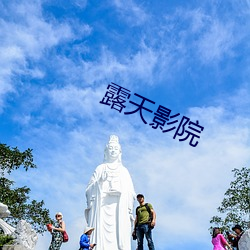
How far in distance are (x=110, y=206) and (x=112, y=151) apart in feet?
5.78

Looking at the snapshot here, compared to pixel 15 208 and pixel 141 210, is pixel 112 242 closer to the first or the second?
pixel 141 210

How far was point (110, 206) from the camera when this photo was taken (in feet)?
45.2

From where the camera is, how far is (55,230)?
32.2 ft

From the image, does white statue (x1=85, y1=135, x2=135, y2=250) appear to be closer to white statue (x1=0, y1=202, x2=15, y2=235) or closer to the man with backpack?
white statue (x1=0, y1=202, x2=15, y2=235)

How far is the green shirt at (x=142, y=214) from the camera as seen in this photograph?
33.8 ft

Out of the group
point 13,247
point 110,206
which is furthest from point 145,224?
point 110,206

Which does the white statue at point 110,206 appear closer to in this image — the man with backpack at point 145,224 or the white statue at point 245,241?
the man with backpack at point 145,224

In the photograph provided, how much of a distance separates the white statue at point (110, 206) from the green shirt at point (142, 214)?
3.14 metres

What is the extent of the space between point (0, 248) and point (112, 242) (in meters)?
3.68

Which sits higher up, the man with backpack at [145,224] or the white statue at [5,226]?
the man with backpack at [145,224]

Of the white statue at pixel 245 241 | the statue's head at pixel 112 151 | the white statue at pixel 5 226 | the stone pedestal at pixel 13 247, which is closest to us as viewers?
the white statue at pixel 245 241

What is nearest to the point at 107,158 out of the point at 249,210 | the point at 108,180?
the point at 108,180

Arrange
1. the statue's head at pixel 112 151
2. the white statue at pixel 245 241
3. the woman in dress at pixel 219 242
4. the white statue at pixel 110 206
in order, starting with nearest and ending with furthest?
1. the white statue at pixel 245 241
2. the woman in dress at pixel 219 242
3. the white statue at pixel 110 206
4. the statue's head at pixel 112 151

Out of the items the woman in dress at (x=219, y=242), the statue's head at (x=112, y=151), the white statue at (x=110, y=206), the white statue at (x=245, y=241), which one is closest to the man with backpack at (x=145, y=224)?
the woman in dress at (x=219, y=242)
